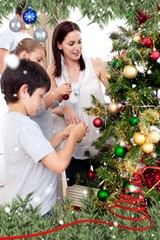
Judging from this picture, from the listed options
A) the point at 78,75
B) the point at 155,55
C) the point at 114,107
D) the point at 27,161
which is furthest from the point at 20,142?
the point at 78,75

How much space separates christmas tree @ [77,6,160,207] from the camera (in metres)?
1.21

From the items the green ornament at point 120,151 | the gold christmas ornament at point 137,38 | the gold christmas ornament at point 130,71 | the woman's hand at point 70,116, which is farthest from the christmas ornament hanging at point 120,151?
the woman's hand at point 70,116

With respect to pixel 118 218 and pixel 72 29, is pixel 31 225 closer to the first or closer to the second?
pixel 118 218

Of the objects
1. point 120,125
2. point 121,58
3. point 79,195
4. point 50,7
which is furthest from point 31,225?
point 79,195

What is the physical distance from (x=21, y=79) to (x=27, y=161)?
0.25 m

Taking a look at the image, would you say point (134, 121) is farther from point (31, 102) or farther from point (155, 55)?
point (31, 102)

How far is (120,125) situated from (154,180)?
188 millimetres

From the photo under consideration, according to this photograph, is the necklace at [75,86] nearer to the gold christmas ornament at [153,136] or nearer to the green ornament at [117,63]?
the green ornament at [117,63]

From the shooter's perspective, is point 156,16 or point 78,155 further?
point 78,155

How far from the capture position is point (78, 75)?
1.81 metres

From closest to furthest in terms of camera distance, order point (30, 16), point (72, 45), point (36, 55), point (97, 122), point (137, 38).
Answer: point (30, 16)
point (137, 38)
point (97, 122)
point (36, 55)
point (72, 45)

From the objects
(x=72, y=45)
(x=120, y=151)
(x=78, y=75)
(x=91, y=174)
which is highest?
(x=72, y=45)

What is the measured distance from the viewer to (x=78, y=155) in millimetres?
1819

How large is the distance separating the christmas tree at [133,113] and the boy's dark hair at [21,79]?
222mm
